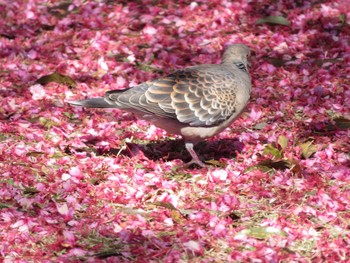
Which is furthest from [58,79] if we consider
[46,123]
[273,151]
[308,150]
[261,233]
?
[261,233]

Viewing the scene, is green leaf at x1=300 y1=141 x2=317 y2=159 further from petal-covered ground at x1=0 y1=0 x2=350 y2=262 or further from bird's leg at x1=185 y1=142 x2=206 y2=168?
bird's leg at x1=185 y1=142 x2=206 y2=168

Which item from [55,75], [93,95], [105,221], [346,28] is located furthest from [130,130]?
[346,28]

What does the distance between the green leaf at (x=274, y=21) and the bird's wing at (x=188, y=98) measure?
3.31 m

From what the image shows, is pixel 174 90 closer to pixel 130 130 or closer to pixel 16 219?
pixel 130 130

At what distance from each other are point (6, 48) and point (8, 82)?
1.02m

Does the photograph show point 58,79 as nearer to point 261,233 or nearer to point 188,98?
point 188,98

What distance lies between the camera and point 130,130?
807 centimetres

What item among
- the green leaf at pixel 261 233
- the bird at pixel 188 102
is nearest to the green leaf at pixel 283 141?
the bird at pixel 188 102

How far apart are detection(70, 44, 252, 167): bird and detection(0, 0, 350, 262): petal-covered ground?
0.35 meters

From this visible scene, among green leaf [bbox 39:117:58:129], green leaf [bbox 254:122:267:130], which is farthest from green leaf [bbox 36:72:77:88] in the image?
green leaf [bbox 254:122:267:130]

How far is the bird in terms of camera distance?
6.98m

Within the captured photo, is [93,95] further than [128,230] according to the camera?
Yes

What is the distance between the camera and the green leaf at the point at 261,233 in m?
5.80

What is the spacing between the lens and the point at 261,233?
5836 mm
